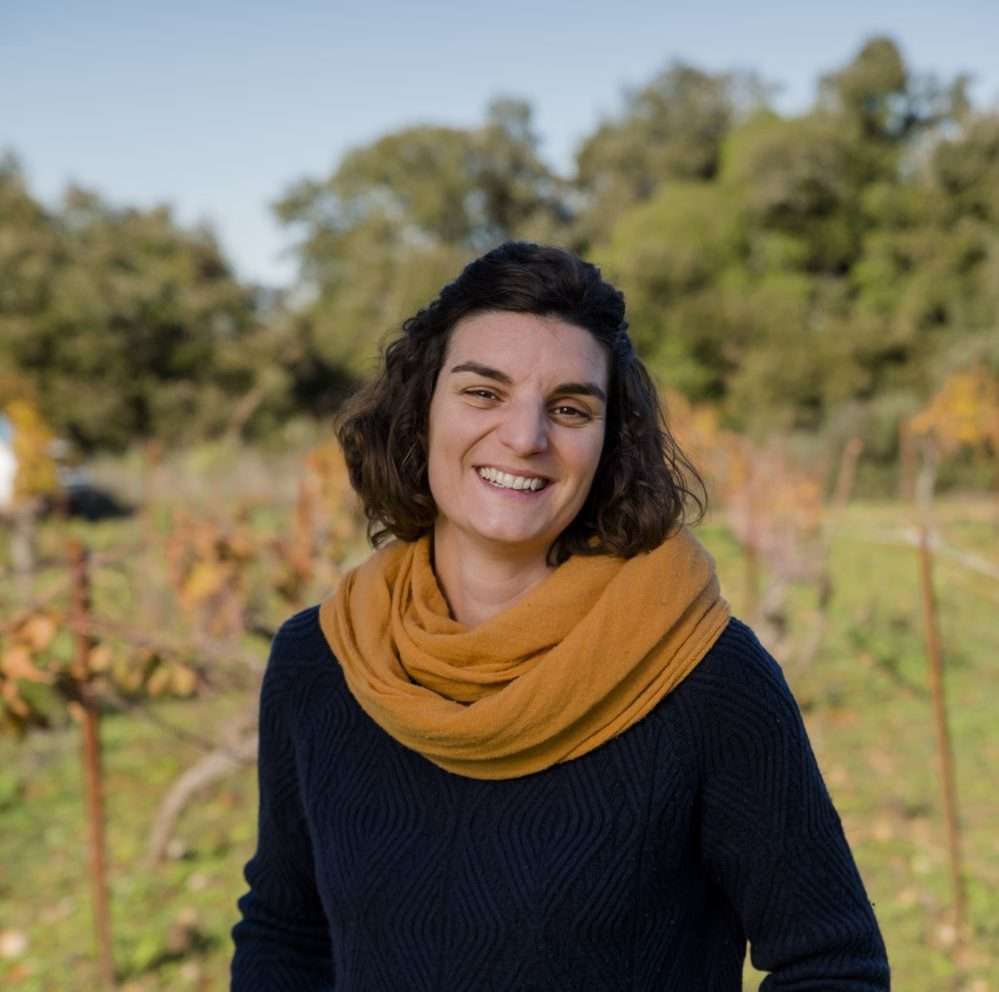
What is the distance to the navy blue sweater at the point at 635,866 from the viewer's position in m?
1.10

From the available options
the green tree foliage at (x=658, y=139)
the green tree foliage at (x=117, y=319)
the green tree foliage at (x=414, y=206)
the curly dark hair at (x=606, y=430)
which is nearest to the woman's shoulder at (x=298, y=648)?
the curly dark hair at (x=606, y=430)

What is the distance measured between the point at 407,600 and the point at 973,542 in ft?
33.2

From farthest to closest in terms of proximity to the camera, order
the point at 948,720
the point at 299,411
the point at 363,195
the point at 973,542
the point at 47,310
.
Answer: the point at 363,195
the point at 299,411
the point at 47,310
the point at 973,542
the point at 948,720

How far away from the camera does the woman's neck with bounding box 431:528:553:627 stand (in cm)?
130

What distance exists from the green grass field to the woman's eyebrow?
2.26 m

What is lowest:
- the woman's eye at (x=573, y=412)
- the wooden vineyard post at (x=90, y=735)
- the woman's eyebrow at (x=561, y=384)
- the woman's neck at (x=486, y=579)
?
the wooden vineyard post at (x=90, y=735)

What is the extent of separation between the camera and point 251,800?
4.52 metres

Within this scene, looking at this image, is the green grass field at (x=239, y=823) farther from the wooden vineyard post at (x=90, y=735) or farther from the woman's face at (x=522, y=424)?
the woman's face at (x=522, y=424)

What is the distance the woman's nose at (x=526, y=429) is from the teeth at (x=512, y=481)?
38 mm

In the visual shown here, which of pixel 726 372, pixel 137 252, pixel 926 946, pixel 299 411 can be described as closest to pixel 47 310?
pixel 137 252

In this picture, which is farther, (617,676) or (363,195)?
(363,195)

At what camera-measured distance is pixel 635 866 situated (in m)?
1.12

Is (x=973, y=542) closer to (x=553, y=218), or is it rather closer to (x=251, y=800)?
(x=251, y=800)

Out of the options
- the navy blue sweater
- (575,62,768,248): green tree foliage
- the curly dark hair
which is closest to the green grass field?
the curly dark hair
